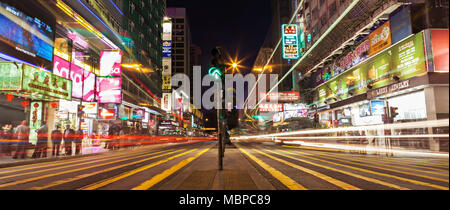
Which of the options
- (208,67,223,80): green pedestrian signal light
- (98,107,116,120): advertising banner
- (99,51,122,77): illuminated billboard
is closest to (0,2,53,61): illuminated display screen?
(98,107,116,120): advertising banner

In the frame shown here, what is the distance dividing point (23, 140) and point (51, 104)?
8152 mm

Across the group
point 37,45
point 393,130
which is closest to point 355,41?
point 393,130

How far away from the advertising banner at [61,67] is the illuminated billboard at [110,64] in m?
5.16

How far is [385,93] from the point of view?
19500 mm

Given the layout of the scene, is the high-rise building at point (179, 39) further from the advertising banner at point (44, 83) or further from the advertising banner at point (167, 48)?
the advertising banner at point (44, 83)

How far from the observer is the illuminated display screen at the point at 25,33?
573 inches

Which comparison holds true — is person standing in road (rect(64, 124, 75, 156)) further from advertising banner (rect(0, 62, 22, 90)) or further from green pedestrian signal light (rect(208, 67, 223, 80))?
green pedestrian signal light (rect(208, 67, 223, 80))

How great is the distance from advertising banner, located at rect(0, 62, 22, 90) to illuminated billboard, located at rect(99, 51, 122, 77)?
12339 mm

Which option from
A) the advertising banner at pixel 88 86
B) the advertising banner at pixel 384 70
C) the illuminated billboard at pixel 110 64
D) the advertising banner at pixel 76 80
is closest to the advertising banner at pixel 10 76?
the advertising banner at pixel 76 80

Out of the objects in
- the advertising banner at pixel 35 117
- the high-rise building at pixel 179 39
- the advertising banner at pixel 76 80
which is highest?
the high-rise building at pixel 179 39

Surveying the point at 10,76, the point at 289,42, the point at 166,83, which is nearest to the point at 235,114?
the point at 10,76

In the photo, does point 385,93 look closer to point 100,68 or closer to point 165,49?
point 100,68
